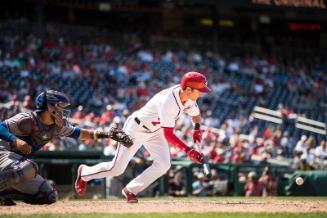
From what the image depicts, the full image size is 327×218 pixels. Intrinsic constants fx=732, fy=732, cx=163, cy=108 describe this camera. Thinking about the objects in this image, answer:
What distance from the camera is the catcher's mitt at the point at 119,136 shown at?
8.35 meters

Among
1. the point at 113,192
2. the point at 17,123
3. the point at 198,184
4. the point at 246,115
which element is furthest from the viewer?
the point at 246,115

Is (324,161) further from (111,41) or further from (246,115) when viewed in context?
(111,41)

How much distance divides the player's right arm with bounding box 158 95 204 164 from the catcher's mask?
4.29 feet

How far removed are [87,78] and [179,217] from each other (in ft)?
42.8

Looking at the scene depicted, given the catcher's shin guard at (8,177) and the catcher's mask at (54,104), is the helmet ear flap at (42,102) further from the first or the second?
the catcher's shin guard at (8,177)

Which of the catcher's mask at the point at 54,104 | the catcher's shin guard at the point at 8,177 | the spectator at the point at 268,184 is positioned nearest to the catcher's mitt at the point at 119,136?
the catcher's mask at the point at 54,104

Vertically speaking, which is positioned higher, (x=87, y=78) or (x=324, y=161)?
(x=87, y=78)

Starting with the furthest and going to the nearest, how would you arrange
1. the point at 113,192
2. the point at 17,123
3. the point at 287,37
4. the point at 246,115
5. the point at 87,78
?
1. the point at 287,37
2. the point at 246,115
3. the point at 87,78
4. the point at 113,192
5. the point at 17,123

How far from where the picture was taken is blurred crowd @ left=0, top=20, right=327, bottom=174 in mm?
16562

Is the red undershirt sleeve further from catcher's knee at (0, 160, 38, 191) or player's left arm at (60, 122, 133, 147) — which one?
catcher's knee at (0, 160, 38, 191)

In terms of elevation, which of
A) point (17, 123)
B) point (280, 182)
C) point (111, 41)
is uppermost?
point (111, 41)

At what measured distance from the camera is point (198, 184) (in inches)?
572

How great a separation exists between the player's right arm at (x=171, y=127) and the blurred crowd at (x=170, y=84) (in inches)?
219

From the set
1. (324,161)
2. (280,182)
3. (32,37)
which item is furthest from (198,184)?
(32,37)
